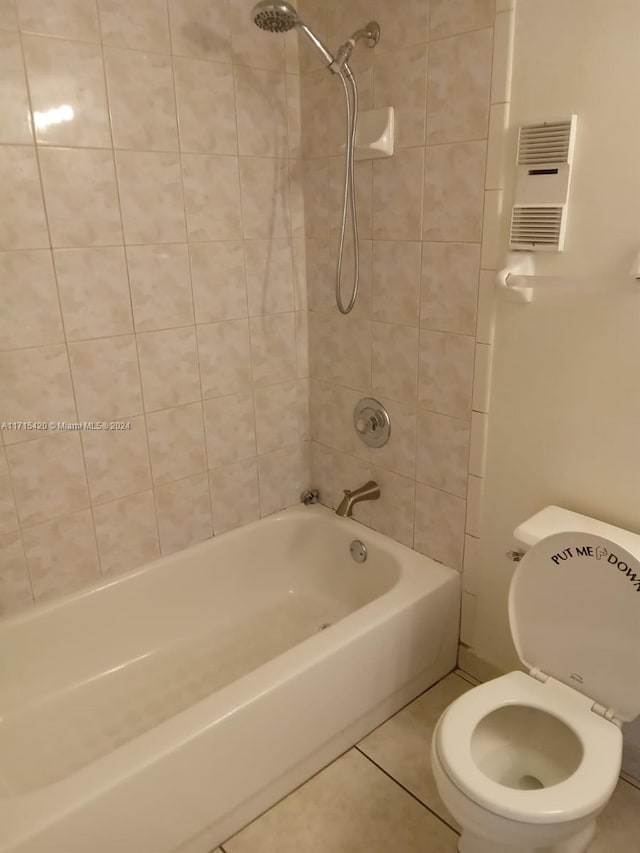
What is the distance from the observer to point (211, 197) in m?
1.94

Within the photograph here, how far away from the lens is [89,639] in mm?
1940

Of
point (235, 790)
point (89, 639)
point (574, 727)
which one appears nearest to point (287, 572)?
point (89, 639)

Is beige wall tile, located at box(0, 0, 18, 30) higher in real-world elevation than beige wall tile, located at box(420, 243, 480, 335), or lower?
higher

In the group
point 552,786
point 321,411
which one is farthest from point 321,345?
point 552,786

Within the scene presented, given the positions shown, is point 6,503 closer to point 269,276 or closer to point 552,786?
point 269,276

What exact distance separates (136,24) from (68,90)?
285mm

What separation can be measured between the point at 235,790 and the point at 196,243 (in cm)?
154

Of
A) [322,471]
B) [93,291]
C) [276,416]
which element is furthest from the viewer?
[322,471]

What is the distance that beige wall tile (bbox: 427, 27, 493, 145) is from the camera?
156 centimetres

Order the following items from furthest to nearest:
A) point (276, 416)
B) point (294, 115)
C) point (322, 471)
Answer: point (322, 471) → point (276, 416) → point (294, 115)

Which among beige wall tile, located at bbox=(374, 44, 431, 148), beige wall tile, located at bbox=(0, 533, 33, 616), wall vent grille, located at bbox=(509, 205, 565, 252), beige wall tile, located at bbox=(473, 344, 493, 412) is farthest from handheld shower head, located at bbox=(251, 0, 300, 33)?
beige wall tile, located at bbox=(0, 533, 33, 616)

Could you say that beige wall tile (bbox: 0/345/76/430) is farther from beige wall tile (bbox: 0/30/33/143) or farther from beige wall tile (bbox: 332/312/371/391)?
beige wall tile (bbox: 332/312/371/391)

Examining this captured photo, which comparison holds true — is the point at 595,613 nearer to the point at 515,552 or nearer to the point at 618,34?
the point at 515,552

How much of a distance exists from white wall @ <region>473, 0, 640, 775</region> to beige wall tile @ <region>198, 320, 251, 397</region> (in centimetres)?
88
